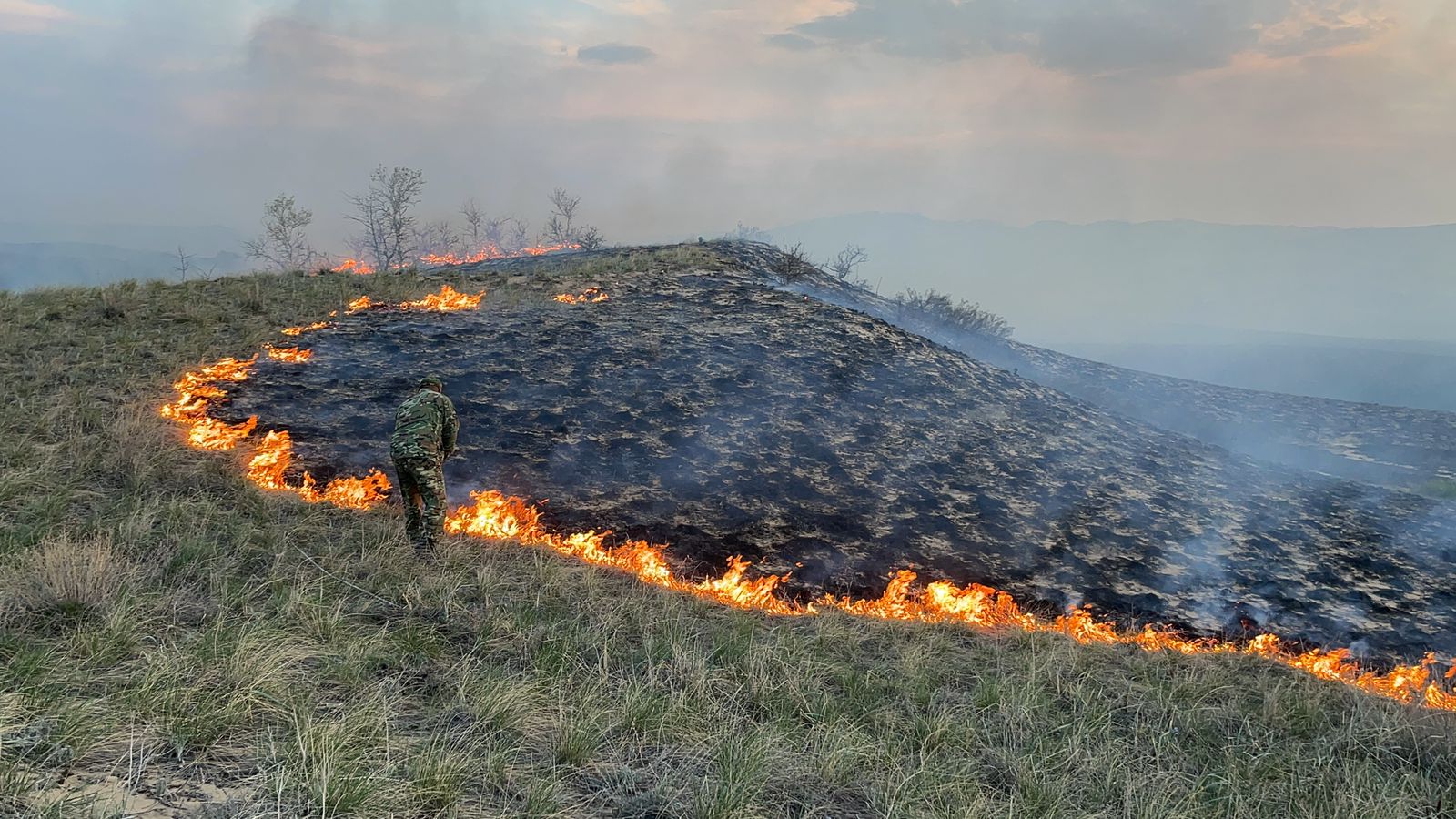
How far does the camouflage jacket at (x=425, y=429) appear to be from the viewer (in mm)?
6094

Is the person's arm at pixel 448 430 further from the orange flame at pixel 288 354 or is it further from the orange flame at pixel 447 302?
the orange flame at pixel 447 302

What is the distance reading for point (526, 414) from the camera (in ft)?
28.0

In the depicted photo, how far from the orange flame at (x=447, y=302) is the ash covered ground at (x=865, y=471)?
72cm

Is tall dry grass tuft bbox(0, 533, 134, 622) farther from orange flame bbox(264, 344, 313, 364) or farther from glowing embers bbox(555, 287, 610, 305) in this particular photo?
glowing embers bbox(555, 287, 610, 305)

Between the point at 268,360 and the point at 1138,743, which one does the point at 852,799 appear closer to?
the point at 1138,743

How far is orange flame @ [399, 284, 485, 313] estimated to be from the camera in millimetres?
12138

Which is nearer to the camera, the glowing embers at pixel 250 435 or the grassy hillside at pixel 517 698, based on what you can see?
the grassy hillside at pixel 517 698

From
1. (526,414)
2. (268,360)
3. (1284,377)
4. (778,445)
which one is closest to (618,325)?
(526,414)

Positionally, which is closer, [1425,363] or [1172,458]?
[1172,458]

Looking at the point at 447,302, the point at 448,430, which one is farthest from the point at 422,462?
the point at 447,302

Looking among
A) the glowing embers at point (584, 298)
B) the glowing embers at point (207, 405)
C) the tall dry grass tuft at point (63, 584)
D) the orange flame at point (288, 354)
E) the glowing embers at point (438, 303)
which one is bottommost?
the tall dry grass tuft at point (63, 584)

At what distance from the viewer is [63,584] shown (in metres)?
4.22

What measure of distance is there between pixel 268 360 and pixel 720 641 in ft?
25.3

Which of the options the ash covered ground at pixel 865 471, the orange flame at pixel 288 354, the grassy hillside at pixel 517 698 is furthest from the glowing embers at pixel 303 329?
the grassy hillside at pixel 517 698
